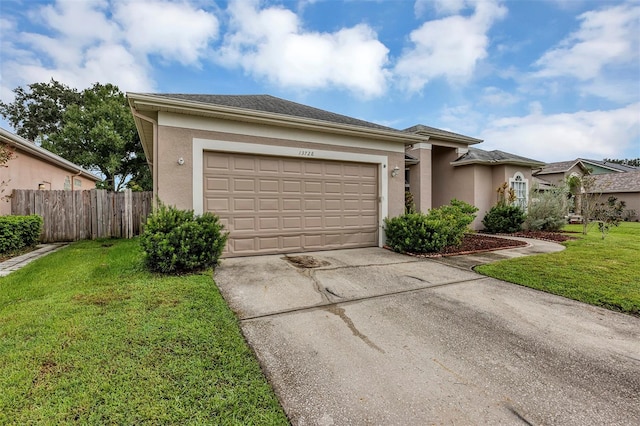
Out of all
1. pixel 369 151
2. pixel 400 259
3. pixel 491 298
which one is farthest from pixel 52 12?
pixel 491 298

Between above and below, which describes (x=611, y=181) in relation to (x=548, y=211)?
above

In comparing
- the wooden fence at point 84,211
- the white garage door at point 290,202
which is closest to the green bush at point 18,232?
the wooden fence at point 84,211

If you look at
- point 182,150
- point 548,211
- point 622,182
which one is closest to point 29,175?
point 182,150

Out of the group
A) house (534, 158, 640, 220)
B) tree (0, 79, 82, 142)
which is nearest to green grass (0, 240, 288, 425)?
house (534, 158, 640, 220)

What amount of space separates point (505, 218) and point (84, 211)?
15.5 metres

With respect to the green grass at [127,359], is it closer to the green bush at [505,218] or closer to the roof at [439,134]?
the roof at [439,134]

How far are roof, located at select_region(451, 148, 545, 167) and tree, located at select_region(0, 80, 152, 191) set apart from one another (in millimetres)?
19350

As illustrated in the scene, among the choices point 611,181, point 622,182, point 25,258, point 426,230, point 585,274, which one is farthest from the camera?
point 622,182

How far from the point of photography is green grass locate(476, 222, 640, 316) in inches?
161

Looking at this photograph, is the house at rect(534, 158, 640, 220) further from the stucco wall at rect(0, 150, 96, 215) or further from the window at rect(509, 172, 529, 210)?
the stucco wall at rect(0, 150, 96, 215)

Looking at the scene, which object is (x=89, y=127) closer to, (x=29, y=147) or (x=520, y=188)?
(x=29, y=147)

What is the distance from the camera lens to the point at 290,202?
708 cm

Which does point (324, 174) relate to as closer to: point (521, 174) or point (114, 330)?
point (114, 330)

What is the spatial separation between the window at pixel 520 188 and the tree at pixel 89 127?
2150cm
